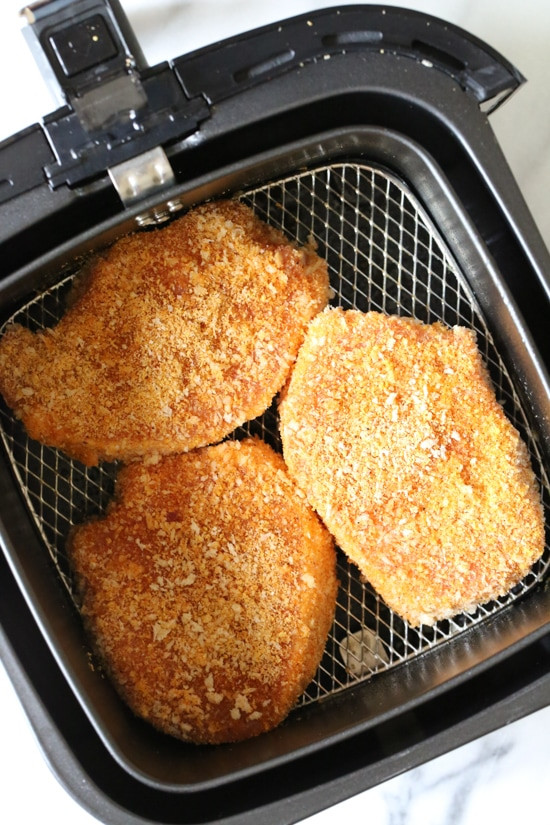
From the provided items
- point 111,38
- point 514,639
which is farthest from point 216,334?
point 514,639

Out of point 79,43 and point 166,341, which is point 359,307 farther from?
point 79,43

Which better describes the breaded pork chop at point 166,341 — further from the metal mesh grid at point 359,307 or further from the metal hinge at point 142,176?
the metal hinge at point 142,176

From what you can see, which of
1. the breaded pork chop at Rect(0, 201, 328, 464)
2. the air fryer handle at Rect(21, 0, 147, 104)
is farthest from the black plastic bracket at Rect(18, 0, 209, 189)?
the breaded pork chop at Rect(0, 201, 328, 464)

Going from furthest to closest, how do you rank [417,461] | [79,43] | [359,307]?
[359,307] < [417,461] < [79,43]

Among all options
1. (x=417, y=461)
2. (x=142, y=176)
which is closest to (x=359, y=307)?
(x=417, y=461)

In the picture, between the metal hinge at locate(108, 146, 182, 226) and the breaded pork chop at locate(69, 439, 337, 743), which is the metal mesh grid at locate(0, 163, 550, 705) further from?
the metal hinge at locate(108, 146, 182, 226)

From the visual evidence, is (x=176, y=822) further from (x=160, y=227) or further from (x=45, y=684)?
(x=160, y=227)
